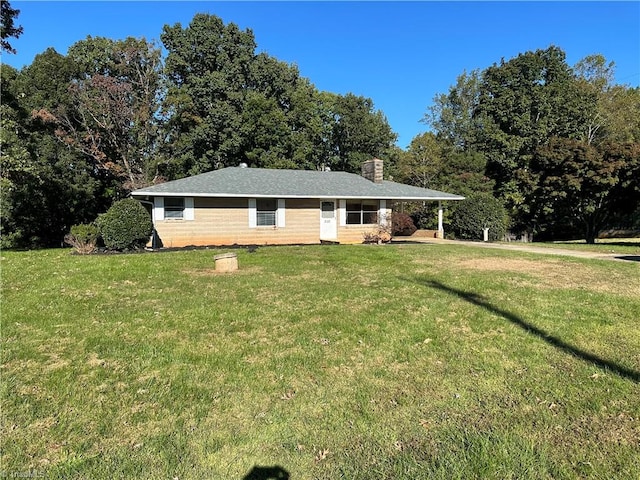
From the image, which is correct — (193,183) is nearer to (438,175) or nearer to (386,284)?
(386,284)

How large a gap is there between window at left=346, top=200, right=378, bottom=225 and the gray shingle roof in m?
0.70

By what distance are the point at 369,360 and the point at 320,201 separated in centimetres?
1534

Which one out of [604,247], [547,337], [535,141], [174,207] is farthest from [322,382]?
[535,141]

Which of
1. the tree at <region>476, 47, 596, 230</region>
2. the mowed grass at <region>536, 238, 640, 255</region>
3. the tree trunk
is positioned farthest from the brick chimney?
the tree trunk

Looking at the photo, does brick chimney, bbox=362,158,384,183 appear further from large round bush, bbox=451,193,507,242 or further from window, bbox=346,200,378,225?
large round bush, bbox=451,193,507,242

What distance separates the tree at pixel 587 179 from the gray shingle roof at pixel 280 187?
8447mm

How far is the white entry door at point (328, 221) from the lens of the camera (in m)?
19.7

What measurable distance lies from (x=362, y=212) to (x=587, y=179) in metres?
13.5

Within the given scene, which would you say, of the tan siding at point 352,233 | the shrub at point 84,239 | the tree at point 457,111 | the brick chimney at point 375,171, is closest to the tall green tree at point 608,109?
the tree at point 457,111

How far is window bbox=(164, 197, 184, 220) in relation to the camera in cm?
1672

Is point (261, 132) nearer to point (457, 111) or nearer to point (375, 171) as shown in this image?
point (375, 171)

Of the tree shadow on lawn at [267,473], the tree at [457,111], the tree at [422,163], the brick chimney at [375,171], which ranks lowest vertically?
the tree shadow on lawn at [267,473]

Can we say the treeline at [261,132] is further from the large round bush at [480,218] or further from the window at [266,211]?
the window at [266,211]

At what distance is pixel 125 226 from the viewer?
48.2 ft
